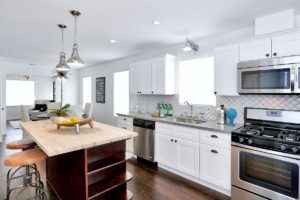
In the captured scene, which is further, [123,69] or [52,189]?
[123,69]

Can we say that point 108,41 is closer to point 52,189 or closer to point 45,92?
point 52,189

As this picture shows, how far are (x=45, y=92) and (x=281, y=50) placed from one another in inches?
375

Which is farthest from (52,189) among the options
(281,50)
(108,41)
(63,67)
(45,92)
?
(45,92)

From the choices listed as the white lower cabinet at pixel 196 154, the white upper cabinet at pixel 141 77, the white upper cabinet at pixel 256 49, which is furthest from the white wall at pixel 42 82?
the white upper cabinet at pixel 256 49

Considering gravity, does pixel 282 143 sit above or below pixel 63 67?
below

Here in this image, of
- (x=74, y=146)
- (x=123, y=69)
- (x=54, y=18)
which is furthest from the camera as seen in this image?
(x=123, y=69)

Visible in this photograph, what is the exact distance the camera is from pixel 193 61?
12.2 ft

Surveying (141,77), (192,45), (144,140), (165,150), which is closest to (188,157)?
(165,150)

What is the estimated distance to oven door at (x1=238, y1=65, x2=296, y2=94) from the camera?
86.4 inches

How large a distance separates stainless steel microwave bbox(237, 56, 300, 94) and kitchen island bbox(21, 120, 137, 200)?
5.70 ft

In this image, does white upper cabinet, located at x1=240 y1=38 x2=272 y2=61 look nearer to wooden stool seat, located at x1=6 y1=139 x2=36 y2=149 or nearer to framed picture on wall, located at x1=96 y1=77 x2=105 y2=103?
wooden stool seat, located at x1=6 y1=139 x2=36 y2=149

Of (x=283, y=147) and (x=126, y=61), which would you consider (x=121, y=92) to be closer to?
(x=126, y=61)

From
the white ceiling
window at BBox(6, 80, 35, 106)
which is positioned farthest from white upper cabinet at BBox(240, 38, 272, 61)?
window at BBox(6, 80, 35, 106)

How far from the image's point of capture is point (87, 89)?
764 cm
